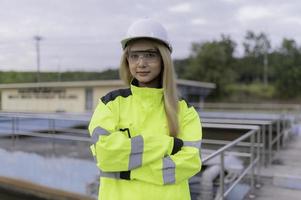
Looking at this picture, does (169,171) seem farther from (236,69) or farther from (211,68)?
(236,69)

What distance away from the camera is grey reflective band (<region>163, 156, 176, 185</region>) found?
4.25ft

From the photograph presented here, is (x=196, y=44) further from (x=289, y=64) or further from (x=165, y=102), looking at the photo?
(x=165, y=102)

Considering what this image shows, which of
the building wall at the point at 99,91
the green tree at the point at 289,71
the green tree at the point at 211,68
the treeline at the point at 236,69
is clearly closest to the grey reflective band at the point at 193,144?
the building wall at the point at 99,91

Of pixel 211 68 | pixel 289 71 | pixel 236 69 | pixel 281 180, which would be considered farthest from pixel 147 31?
pixel 236 69

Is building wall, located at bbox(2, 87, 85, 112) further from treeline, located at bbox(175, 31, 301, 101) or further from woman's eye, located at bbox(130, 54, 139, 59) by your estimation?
woman's eye, located at bbox(130, 54, 139, 59)

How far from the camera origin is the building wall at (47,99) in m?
20.4

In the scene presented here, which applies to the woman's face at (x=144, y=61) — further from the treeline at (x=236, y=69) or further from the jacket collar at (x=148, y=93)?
the treeline at (x=236, y=69)

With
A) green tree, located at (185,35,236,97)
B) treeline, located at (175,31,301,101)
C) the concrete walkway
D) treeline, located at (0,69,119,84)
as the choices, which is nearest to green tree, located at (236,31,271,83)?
treeline, located at (175,31,301,101)

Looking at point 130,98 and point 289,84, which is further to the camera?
point 289,84

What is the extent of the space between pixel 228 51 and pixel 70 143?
3978 centimetres

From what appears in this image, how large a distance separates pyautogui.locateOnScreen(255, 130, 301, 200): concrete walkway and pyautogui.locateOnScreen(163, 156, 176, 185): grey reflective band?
10.4 ft

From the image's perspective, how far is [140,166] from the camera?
1.29 metres

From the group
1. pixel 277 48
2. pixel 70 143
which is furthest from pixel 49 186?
pixel 277 48

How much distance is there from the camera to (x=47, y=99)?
68.4 ft
